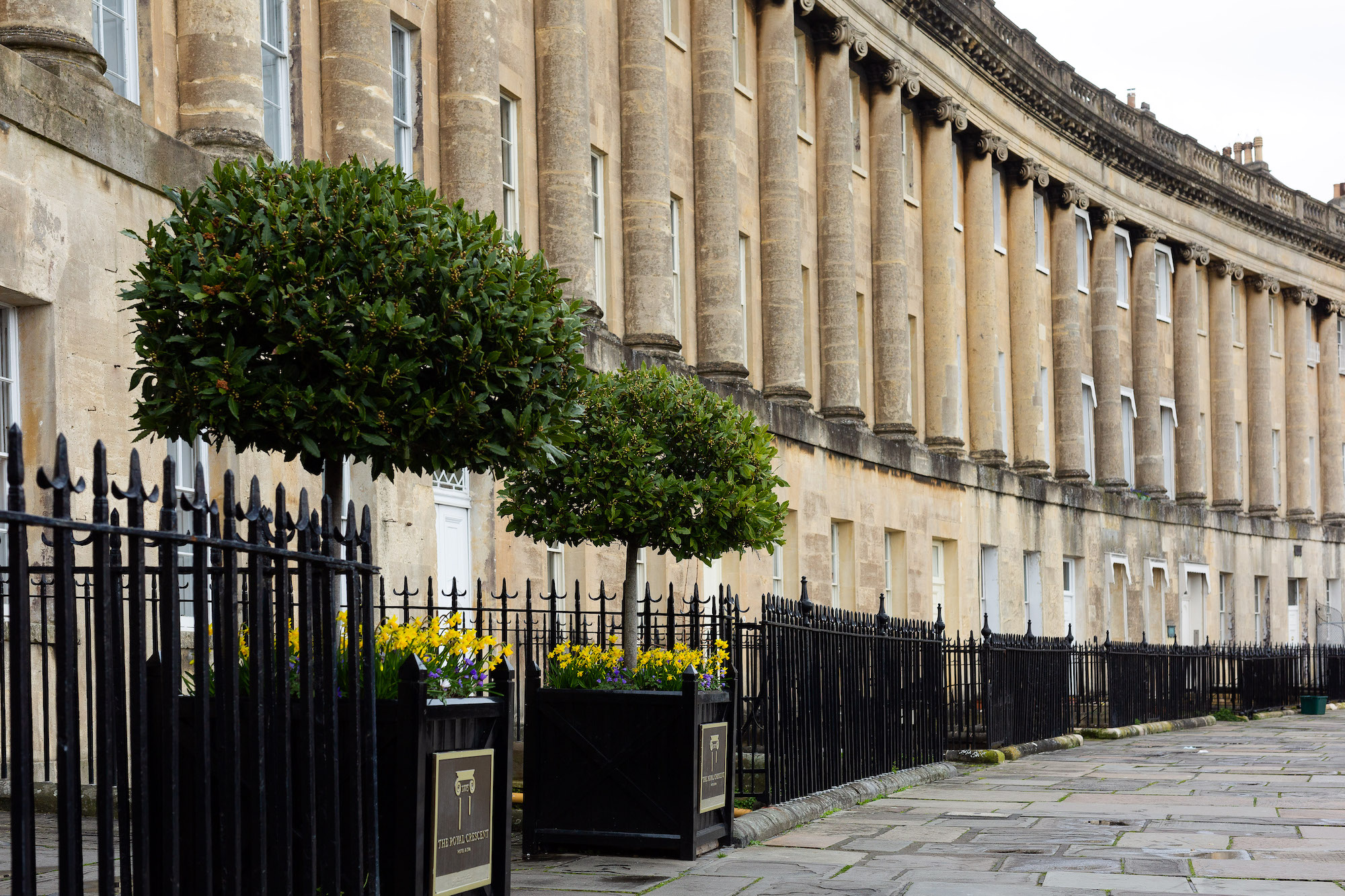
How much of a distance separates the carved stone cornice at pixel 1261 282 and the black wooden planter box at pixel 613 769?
3857 centimetres

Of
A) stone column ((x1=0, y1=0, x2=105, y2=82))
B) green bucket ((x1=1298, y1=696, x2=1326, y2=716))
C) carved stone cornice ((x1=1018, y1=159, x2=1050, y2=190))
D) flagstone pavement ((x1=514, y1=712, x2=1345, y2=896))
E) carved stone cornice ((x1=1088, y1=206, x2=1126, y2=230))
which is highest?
carved stone cornice ((x1=1018, y1=159, x2=1050, y2=190))

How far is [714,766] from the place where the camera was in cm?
973

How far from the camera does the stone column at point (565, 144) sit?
18875 millimetres

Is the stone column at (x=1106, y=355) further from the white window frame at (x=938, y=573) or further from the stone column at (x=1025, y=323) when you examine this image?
the white window frame at (x=938, y=573)

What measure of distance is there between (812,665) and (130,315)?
5432 millimetres

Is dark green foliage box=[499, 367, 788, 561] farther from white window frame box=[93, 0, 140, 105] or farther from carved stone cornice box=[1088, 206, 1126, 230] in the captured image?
carved stone cornice box=[1088, 206, 1126, 230]

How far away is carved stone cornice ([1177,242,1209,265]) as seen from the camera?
41031mm

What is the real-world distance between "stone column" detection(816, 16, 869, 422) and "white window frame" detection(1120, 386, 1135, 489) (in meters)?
14.0

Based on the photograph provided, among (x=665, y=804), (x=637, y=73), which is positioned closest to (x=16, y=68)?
(x=665, y=804)

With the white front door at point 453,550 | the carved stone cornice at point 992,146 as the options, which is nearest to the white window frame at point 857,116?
the carved stone cornice at point 992,146

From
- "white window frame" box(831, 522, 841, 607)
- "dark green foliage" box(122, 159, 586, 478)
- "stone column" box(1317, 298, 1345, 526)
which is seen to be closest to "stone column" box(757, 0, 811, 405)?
"white window frame" box(831, 522, 841, 607)

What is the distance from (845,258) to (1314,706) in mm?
13218

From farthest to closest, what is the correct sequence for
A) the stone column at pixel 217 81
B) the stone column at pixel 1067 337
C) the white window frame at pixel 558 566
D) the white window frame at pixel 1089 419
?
1. the white window frame at pixel 1089 419
2. the stone column at pixel 1067 337
3. the white window frame at pixel 558 566
4. the stone column at pixel 217 81

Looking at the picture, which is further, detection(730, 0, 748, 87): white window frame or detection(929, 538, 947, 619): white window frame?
detection(929, 538, 947, 619): white window frame
